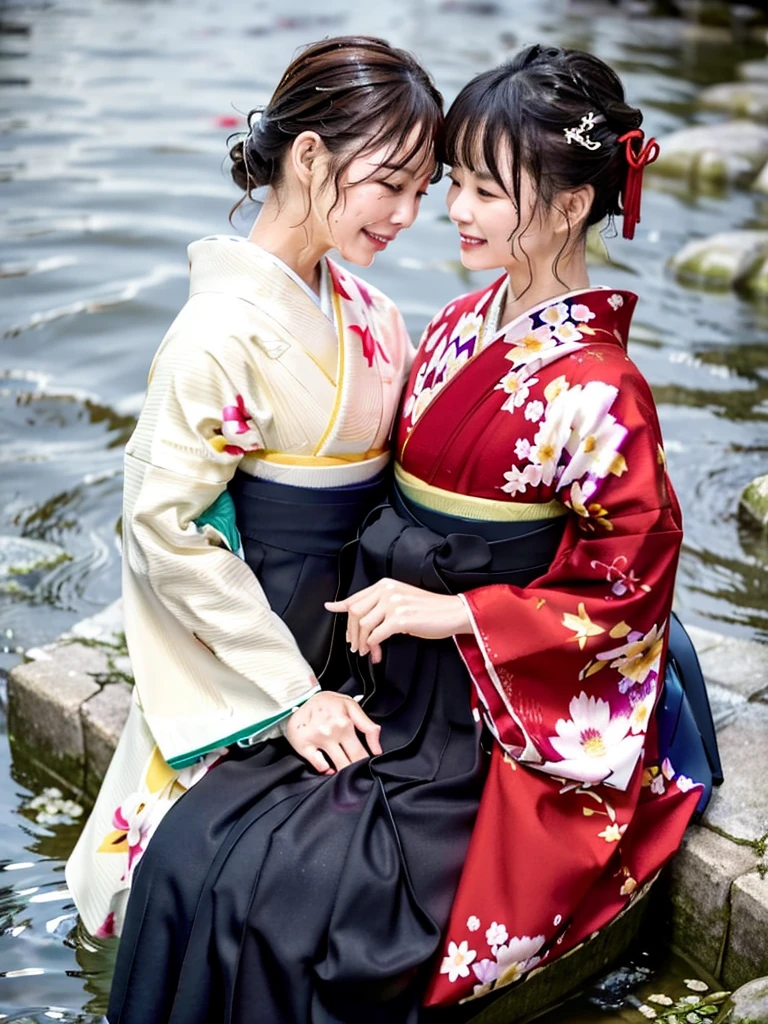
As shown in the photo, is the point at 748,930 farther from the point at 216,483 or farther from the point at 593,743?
the point at 216,483

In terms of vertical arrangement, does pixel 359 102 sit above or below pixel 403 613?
above

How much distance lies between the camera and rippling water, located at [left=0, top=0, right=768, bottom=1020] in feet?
14.7

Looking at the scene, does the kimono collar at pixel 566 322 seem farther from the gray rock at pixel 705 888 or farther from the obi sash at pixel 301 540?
the gray rock at pixel 705 888

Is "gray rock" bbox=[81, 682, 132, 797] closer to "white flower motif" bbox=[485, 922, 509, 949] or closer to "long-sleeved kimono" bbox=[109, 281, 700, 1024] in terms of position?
"long-sleeved kimono" bbox=[109, 281, 700, 1024]

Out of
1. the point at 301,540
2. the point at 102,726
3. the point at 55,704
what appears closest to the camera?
the point at 301,540

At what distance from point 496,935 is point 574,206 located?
4.68 ft

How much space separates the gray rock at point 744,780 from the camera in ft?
9.94

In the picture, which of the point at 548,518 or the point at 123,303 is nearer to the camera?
the point at 548,518

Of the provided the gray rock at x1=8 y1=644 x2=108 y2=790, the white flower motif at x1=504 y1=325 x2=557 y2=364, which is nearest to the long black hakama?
the white flower motif at x1=504 y1=325 x2=557 y2=364

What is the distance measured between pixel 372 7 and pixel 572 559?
16737 millimetres

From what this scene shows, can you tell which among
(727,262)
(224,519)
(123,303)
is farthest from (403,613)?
(727,262)

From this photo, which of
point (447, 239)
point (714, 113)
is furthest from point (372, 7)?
point (447, 239)

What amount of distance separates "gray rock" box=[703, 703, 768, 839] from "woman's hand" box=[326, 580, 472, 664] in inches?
32.3

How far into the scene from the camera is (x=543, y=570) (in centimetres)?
282
